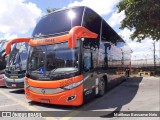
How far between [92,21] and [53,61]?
2467 mm

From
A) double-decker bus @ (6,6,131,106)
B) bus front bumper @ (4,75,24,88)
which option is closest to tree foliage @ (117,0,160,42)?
double-decker bus @ (6,6,131,106)

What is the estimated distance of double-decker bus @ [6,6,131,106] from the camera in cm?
859

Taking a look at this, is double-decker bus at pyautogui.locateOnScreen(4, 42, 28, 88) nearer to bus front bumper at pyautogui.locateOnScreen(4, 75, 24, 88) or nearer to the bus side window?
bus front bumper at pyautogui.locateOnScreen(4, 75, 24, 88)

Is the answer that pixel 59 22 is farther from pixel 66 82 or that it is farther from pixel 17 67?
pixel 17 67

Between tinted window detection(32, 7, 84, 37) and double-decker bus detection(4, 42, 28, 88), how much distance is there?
375cm

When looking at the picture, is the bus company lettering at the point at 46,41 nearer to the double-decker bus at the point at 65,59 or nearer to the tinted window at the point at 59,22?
the double-decker bus at the point at 65,59

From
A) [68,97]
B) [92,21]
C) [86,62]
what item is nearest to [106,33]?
[92,21]

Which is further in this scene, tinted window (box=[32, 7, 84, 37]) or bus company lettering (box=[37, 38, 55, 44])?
tinted window (box=[32, 7, 84, 37])

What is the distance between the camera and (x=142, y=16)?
22.0 metres

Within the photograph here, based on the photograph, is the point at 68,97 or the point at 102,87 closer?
the point at 68,97

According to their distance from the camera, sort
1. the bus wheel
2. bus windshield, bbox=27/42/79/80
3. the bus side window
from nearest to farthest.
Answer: bus windshield, bbox=27/42/79/80 → the bus side window → the bus wheel

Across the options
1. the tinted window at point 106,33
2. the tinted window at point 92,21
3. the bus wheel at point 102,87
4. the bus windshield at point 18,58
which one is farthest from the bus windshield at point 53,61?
the bus windshield at point 18,58

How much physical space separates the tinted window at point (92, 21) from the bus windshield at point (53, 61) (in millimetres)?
1310

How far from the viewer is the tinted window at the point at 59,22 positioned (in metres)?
9.38
